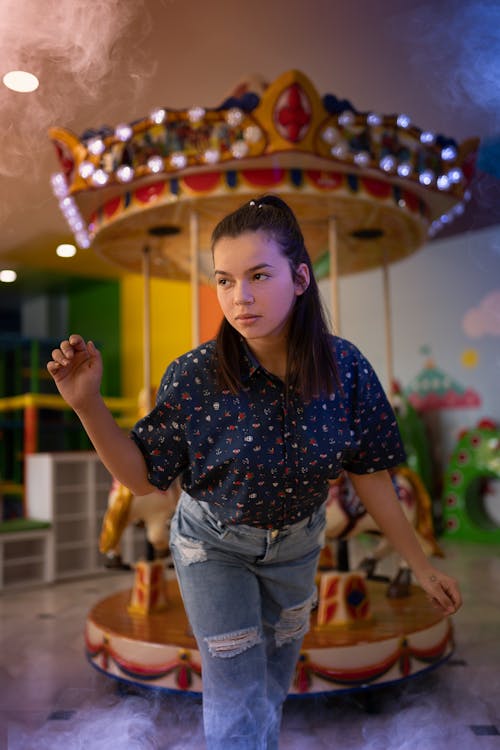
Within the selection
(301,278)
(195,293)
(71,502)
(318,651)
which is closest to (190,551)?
(301,278)

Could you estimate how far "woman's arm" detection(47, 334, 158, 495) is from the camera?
70 centimetres

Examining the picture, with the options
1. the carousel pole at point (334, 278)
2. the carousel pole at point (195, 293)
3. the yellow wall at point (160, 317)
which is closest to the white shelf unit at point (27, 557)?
the yellow wall at point (160, 317)

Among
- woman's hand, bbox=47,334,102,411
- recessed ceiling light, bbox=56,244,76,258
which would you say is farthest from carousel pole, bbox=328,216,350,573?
woman's hand, bbox=47,334,102,411

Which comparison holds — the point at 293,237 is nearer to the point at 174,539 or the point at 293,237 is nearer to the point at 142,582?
the point at 174,539

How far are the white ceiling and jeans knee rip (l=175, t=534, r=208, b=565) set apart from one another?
16.3 inches

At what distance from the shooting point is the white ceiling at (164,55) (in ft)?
2.99

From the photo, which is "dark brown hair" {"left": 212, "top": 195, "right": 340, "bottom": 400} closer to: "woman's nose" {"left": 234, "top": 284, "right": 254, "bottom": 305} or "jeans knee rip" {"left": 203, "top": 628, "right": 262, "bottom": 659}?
"woman's nose" {"left": 234, "top": 284, "right": 254, "bottom": 305}

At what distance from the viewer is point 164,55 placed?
5.33 ft

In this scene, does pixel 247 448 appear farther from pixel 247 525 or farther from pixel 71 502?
pixel 71 502

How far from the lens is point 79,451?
319 cm

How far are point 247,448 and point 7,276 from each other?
402mm

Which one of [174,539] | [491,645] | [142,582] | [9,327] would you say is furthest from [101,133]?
[491,645]

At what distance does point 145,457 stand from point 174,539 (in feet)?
0.39

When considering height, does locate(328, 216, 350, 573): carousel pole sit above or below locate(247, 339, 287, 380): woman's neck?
above
